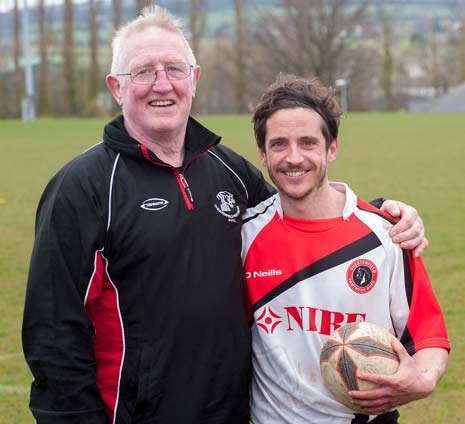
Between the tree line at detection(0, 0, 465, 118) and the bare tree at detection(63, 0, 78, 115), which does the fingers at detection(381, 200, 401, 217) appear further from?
the bare tree at detection(63, 0, 78, 115)

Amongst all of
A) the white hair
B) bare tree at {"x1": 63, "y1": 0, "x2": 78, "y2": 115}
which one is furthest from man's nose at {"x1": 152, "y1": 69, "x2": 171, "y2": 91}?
bare tree at {"x1": 63, "y1": 0, "x2": 78, "y2": 115}

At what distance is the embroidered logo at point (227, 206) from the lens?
11.6ft

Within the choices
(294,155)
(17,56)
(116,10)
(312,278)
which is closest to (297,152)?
(294,155)

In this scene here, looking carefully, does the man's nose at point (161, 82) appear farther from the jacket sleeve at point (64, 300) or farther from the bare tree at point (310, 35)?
the bare tree at point (310, 35)

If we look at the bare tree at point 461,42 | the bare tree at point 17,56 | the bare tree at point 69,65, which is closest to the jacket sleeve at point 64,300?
the bare tree at point 69,65

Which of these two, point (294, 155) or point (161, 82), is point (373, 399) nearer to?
point (294, 155)

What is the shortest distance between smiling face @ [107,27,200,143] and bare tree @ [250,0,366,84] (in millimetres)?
68505

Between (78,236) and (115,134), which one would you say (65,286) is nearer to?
(78,236)

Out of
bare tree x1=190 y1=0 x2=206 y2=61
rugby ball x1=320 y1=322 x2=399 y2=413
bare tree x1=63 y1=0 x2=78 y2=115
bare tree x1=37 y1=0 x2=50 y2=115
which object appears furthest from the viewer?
bare tree x1=190 y1=0 x2=206 y2=61

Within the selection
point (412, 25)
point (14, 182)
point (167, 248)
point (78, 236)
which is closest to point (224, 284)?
point (167, 248)

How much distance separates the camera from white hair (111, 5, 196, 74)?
354 centimetres

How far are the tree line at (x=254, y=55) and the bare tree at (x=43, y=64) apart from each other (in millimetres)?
72

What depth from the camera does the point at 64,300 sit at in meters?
3.20

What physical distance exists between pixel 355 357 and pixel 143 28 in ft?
5.00
